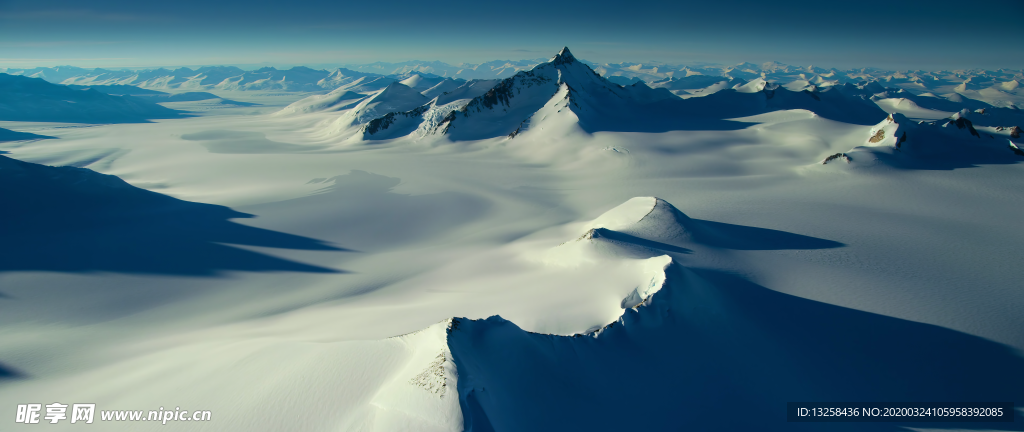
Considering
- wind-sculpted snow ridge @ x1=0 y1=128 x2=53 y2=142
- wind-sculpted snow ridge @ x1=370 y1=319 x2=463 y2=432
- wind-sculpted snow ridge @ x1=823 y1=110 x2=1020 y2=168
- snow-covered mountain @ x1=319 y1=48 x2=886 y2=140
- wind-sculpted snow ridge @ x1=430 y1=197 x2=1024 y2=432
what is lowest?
wind-sculpted snow ridge @ x1=430 y1=197 x2=1024 y2=432

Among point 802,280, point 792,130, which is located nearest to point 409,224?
point 802,280

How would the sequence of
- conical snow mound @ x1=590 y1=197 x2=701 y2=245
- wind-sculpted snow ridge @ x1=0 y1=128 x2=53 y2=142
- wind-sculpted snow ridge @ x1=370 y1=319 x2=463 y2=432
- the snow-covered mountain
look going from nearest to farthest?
wind-sculpted snow ridge @ x1=370 y1=319 x2=463 y2=432 < conical snow mound @ x1=590 y1=197 x2=701 y2=245 < the snow-covered mountain < wind-sculpted snow ridge @ x1=0 y1=128 x2=53 y2=142

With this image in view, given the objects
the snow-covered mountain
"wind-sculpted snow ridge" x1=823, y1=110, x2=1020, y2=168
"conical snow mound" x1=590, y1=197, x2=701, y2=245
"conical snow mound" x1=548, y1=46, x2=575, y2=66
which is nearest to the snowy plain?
"conical snow mound" x1=590, y1=197, x2=701, y2=245

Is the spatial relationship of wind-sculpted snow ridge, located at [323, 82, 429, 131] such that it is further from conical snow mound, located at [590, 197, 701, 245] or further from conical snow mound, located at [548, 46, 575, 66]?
conical snow mound, located at [590, 197, 701, 245]

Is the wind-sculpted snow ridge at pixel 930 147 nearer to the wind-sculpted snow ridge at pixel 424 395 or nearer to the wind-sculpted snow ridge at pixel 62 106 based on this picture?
the wind-sculpted snow ridge at pixel 424 395

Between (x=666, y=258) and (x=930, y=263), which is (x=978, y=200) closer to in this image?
(x=930, y=263)

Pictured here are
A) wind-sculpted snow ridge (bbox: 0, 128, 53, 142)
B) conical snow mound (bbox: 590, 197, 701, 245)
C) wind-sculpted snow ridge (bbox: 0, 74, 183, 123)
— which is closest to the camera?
conical snow mound (bbox: 590, 197, 701, 245)

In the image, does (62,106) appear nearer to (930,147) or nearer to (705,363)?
(705,363)

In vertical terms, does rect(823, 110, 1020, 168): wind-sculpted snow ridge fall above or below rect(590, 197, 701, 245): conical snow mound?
above
